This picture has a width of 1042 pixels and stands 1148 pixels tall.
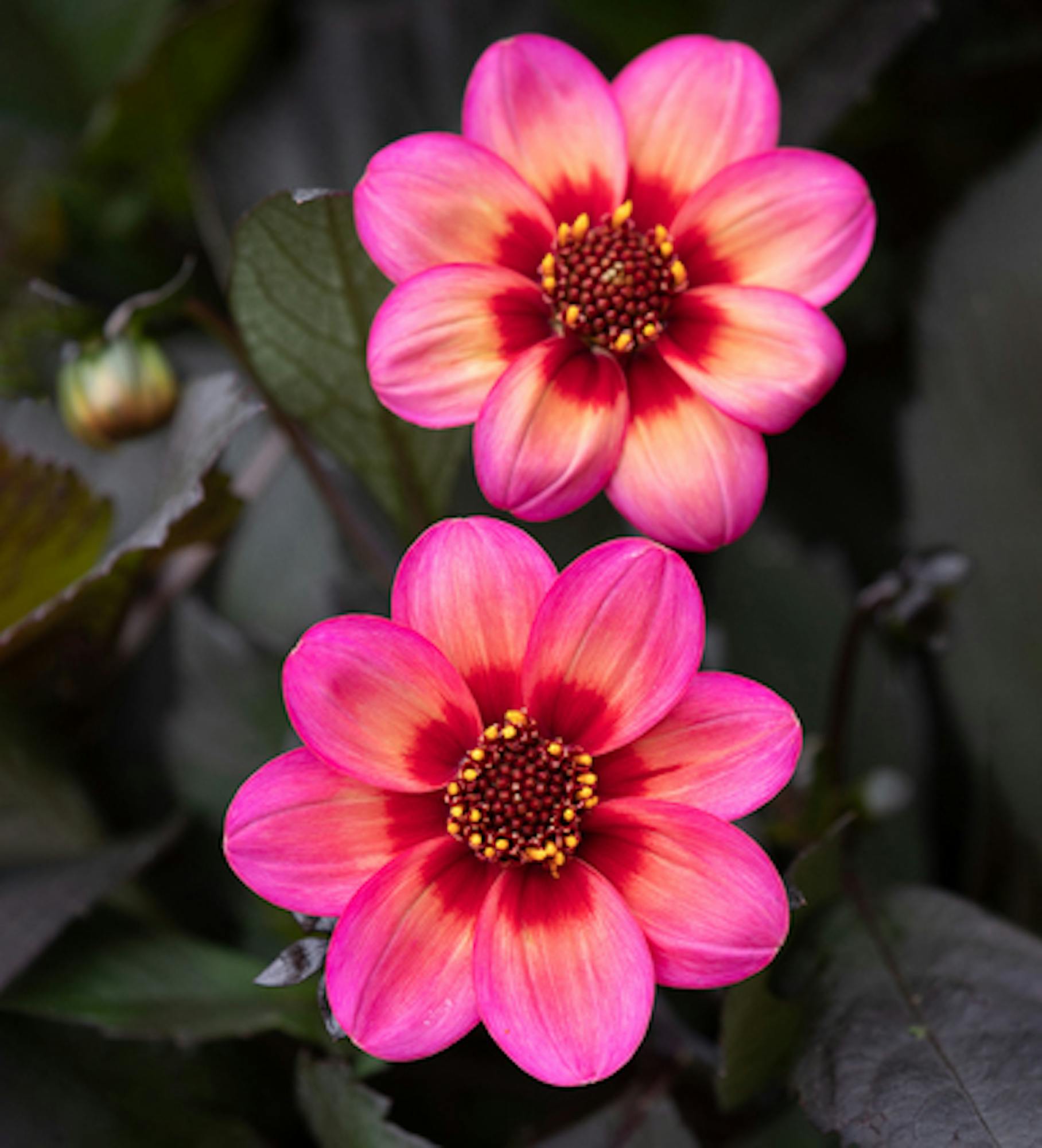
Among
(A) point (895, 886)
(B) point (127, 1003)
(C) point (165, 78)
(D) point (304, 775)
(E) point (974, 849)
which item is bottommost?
(E) point (974, 849)

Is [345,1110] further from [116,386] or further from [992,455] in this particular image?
[992,455]

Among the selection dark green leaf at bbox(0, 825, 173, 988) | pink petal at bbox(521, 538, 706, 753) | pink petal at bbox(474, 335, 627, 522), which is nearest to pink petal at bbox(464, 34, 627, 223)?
pink petal at bbox(474, 335, 627, 522)

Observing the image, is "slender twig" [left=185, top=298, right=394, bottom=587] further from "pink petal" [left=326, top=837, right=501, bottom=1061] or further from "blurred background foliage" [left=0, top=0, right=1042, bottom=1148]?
"pink petal" [left=326, top=837, right=501, bottom=1061]

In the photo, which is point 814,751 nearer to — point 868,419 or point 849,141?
point 868,419

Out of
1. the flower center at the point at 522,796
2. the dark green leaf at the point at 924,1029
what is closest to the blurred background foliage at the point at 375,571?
the dark green leaf at the point at 924,1029

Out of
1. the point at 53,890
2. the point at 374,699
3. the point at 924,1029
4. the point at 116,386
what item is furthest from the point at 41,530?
the point at 924,1029

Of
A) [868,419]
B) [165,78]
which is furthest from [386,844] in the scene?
[165,78]
